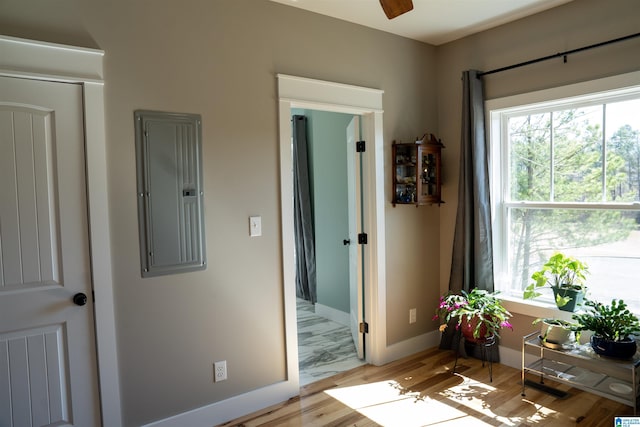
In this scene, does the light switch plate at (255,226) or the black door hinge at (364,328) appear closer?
the light switch plate at (255,226)

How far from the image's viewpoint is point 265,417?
2627mm

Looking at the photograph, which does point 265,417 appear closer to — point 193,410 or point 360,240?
point 193,410

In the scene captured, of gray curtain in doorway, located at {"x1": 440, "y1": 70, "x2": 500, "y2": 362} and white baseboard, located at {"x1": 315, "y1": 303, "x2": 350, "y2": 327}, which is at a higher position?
gray curtain in doorway, located at {"x1": 440, "y1": 70, "x2": 500, "y2": 362}

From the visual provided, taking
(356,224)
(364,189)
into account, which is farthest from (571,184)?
(356,224)

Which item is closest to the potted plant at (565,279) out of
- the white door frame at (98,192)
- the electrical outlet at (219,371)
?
the electrical outlet at (219,371)

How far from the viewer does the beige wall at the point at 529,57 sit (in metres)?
2.62

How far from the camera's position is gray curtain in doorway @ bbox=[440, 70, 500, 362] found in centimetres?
326

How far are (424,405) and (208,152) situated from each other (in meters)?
2.11

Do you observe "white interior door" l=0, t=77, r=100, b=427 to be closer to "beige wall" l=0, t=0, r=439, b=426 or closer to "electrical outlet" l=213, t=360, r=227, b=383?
"beige wall" l=0, t=0, r=439, b=426

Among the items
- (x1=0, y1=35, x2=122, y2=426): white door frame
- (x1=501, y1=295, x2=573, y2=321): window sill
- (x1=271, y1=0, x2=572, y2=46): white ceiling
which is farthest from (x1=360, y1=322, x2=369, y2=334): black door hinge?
(x1=271, y1=0, x2=572, y2=46): white ceiling

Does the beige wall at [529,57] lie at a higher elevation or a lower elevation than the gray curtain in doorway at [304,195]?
higher

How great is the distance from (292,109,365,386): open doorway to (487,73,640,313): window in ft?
3.91

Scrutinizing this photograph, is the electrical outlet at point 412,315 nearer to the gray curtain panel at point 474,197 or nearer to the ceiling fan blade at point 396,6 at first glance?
the gray curtain panel at point 474,197

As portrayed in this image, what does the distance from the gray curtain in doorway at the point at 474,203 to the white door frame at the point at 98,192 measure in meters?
2.49
